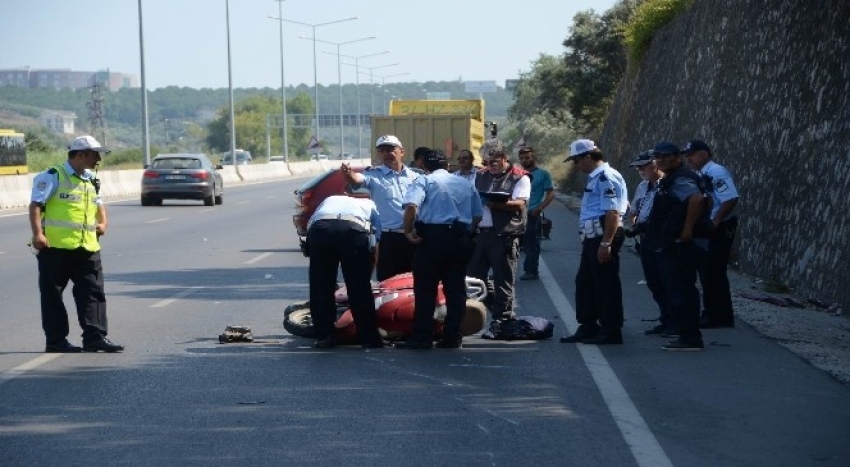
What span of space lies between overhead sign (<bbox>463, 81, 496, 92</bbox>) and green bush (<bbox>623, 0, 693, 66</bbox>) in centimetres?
15157

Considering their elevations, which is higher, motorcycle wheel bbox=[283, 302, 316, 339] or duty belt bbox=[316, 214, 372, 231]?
duty belt bbox=[316, 214, 372, 231]

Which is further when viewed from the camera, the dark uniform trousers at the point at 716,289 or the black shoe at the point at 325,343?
the dark uniform trousers at the point at 716,289

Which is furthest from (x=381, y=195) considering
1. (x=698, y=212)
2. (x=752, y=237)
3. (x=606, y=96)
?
(x=606, y=96)

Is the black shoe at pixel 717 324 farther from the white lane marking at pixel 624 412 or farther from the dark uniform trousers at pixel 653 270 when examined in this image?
the white lane marking at pixel 624 412

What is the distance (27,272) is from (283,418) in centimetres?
1252

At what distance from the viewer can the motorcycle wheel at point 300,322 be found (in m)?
13.0

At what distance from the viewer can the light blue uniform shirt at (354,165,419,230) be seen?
1335 centimetres

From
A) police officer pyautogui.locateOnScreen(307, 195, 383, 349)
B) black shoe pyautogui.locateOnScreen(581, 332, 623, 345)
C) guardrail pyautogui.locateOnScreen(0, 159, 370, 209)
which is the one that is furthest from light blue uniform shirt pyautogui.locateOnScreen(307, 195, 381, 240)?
guardrail pyautogui.locateOnScreen(0, 159, 370, 209)

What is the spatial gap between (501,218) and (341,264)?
7.07 feet

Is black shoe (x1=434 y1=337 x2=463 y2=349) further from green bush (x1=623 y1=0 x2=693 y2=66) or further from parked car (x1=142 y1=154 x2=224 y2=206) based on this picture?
parked car (x1=142 y1=154 x2=224 y2=206)

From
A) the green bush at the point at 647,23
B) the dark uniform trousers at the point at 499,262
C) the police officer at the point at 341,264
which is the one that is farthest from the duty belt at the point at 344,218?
the green bush at the point at 647,23

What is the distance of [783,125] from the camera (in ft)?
66.8

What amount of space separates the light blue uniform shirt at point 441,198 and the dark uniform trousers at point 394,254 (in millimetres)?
714

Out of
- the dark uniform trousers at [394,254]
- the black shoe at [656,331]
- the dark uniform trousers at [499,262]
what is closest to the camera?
the dark uniform trousers at [394,254]
